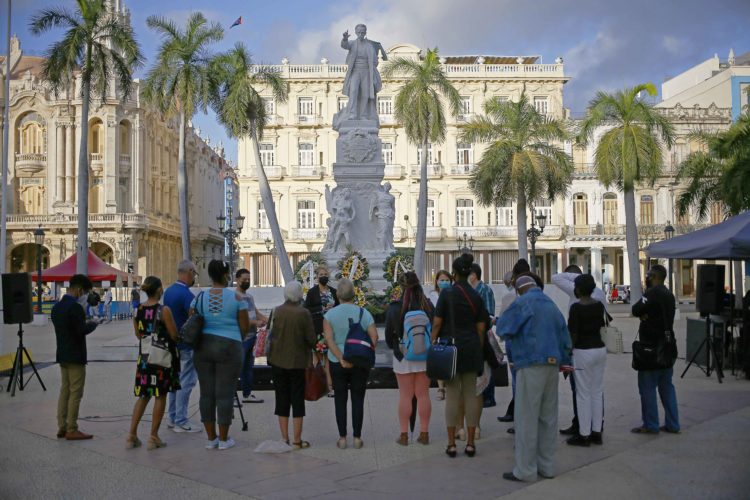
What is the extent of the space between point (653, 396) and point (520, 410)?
242 cm

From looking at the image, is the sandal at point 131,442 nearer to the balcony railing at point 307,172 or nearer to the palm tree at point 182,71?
the palm tree at point 182,71

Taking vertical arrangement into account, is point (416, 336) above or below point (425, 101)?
below

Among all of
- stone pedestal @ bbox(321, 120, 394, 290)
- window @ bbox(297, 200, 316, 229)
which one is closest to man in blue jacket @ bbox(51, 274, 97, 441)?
stone pedestal @ bbox(321, 120, 394, 290)

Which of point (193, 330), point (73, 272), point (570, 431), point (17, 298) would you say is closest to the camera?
point (193, 330)

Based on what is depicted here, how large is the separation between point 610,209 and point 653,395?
4981 centimetres

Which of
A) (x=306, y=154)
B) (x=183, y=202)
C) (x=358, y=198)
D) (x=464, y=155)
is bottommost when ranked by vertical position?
(x=358, y=198)

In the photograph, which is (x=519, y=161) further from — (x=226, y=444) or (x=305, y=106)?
(x=226, y=444)

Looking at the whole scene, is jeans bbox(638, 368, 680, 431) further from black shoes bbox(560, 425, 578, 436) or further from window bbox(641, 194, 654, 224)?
window bbox(641, 194, 654, 224)

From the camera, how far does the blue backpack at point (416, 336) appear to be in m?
8.07

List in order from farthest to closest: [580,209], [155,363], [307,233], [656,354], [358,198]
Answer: [580,209], [307,233], [358,198], [656,354], [155,363]

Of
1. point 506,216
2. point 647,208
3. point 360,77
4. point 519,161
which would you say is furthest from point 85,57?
point 647,208

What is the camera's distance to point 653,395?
875 cm

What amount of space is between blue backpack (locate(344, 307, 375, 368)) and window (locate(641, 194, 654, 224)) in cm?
5122

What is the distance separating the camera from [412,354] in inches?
319
